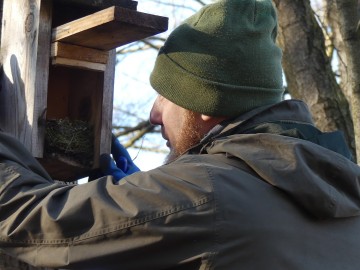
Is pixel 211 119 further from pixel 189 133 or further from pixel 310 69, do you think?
pixel 310 69

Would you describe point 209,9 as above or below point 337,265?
above

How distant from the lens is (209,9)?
8.86 feet

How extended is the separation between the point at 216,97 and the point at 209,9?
33cm

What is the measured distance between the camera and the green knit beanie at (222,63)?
2.58 meters

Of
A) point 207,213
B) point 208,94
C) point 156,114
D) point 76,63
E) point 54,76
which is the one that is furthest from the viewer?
point 54,76

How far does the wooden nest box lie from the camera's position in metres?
2.79

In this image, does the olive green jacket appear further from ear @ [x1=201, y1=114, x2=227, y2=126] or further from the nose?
the nose

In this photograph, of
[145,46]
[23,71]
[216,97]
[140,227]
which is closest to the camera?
[140,227]

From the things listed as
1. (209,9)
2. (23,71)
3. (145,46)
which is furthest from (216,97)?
(145,46)

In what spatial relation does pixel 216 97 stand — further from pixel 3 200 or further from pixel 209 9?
pixel 3 200

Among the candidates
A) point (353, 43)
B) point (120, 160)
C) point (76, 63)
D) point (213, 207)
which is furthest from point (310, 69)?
point (213, 207)

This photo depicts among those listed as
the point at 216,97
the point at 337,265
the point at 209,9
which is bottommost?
the point at 337,265

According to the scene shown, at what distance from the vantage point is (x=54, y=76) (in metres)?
3.07

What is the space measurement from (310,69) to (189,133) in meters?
2.42
